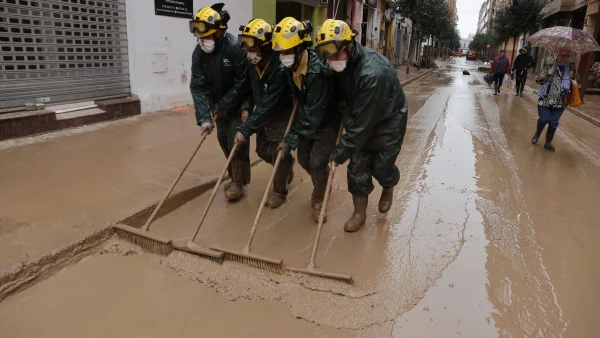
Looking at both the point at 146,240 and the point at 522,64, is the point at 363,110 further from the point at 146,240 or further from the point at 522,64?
the point at 522,64

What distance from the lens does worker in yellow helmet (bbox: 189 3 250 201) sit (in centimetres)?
372

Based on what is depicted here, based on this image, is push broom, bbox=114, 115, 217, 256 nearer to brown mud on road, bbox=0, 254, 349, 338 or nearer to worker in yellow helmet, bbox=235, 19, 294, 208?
brown mud on road, bbox=0, 254, 349, 338

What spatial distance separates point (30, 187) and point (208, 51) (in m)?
2.02

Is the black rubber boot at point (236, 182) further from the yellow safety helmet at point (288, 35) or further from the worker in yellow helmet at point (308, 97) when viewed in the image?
the yellow safety helmet at point (288, 35)

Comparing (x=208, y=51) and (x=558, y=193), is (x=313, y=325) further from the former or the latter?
(x=558, y=193)

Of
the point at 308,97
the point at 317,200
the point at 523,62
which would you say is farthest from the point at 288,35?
the point at 523,62

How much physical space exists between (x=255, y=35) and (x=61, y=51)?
14.3ft

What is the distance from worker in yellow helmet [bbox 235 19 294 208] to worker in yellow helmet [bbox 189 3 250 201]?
124mm

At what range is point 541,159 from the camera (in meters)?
6.27

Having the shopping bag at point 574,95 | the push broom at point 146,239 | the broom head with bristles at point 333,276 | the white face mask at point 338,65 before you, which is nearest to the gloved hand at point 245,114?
the white face mask at point 338,65

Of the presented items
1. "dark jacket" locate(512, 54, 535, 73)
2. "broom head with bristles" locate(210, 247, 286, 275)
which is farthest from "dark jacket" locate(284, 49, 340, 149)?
"dark jacket" locate(512, 54, 535, 73)

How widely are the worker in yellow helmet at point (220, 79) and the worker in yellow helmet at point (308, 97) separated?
641mm

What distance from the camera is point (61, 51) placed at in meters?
6.36

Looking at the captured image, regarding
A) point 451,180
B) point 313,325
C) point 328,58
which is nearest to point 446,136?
point 451,180
